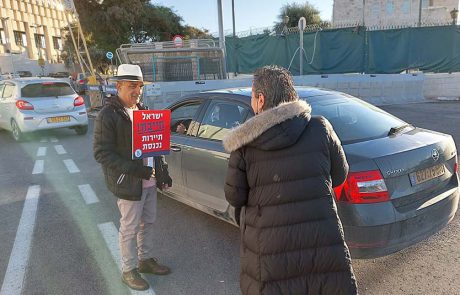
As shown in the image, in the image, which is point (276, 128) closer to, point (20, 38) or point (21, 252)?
point (21, 252)

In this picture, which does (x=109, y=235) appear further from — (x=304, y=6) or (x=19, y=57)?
(x=19, y=57)

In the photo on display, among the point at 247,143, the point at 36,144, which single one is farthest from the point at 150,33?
the point at 247,143

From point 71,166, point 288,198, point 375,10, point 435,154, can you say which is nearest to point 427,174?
point 435,154

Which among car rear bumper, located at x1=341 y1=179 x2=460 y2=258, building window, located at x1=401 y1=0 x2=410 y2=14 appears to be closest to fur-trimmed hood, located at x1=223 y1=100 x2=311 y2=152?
car rear bumper, located at x1=341 y1=179 x2=460 y2=258

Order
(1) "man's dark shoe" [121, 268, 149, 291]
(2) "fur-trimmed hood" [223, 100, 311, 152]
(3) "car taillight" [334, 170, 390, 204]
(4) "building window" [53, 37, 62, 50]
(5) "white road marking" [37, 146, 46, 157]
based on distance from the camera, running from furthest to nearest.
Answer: (4) "building window" [53, 37, 62, 50] → (5) "white road marking" [37, 146, 46, 157] → (1) "man's dark shoe" [121, 268, 149, 291] → (3) "car taillight" [334, 170, 390, 204] → (2) "fur-trimmed hood" [223, 100, 311, 152]

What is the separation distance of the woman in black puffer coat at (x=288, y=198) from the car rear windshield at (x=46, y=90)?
894cm

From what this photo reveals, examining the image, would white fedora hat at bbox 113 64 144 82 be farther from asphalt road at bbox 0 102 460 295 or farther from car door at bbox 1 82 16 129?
car door at bbox 1 82 16 129

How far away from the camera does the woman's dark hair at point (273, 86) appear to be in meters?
1.70

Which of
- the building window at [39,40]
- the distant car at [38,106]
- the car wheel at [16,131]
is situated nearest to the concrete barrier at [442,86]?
the distant car at [38,106]

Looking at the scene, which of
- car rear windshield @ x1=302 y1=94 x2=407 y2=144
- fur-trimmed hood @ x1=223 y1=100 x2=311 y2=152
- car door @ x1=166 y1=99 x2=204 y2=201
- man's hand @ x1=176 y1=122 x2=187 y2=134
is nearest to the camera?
fur-trimmed hood @ x1=223 y1=100 x2=311 y2=152

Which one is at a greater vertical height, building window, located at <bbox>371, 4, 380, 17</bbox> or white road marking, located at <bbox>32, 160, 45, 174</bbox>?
building window, located at <bbox>371, 4, 380, 17</bbox>

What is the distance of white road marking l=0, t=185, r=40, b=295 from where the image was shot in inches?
120

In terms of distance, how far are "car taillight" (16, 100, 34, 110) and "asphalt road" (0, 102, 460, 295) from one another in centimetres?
368

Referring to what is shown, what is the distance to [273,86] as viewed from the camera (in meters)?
1.70
